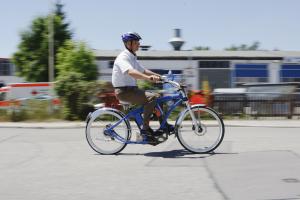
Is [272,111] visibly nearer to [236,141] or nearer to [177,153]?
[236,141]

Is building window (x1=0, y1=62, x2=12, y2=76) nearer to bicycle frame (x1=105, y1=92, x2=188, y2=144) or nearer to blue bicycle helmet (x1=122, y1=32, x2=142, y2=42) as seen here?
bicycle frame (x1=105, y1=92, x2=188, y2=144)

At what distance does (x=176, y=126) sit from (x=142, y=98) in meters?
0.67

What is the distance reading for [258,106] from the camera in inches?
635

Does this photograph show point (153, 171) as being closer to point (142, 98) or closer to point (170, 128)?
point (170, 128)

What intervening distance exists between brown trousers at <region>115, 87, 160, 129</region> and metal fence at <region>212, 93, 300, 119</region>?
8.23m

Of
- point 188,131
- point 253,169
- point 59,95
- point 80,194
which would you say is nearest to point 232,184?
point 253,169

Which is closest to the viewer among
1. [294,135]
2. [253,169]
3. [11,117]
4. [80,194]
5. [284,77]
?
[80,194]

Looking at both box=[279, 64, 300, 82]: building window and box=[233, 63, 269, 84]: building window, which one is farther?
box=[279, 64, 300, 82]: building window

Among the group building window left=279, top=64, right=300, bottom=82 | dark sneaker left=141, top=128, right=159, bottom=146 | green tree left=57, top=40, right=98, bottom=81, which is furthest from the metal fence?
building window left=279, top=64, right=300, bottom=82

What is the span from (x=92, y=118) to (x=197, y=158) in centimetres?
185

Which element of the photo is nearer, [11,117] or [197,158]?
[197,158]

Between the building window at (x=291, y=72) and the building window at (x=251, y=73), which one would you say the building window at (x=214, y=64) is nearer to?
the building window at (x=251, y=73)

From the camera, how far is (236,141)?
31.4 ft

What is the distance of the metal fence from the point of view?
15.8 metres
